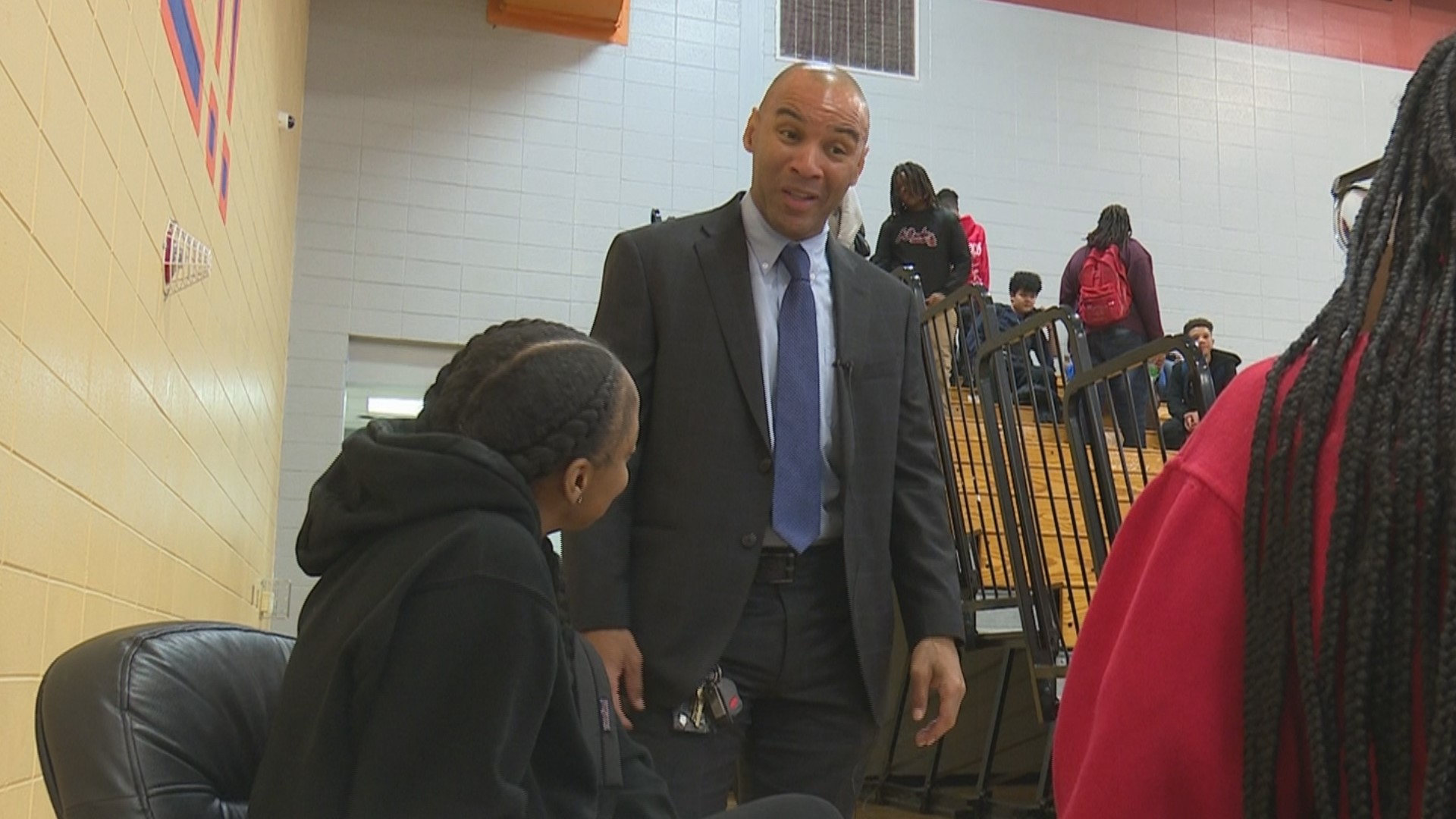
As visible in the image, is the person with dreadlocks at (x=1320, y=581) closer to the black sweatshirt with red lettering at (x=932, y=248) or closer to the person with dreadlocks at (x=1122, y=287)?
the black sweatshirt with red lettering at (x=932, y=248)

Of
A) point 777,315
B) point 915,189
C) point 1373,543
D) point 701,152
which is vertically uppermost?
point 701,152

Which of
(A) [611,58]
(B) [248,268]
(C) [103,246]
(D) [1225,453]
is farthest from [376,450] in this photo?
(A) [611,58]

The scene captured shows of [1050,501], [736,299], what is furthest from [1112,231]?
[736,299]

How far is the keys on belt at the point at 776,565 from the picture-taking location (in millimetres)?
1856

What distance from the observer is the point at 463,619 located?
3.84ft

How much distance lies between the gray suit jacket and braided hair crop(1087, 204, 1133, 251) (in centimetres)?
558

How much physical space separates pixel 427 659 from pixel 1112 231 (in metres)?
6.72

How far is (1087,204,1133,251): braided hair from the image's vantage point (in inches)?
288

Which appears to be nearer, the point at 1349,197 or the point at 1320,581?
the point at 1320,581

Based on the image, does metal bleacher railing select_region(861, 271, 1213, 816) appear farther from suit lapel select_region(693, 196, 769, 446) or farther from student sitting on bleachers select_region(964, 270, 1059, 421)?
suit lapel select_region(693, 196, 769, 446)

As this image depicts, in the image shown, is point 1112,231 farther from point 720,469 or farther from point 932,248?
point 720,469

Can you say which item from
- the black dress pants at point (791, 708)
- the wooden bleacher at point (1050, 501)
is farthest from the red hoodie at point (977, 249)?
the black dress pants at point (791, 708)

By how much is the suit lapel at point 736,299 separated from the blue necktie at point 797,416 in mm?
35

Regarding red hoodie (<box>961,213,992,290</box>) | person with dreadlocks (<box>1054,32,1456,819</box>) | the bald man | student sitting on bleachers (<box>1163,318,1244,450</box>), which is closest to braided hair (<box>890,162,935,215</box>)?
red hoodie (<box>961,213,992,290</box>)
